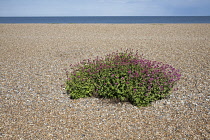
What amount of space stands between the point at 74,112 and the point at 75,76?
3.96 ft

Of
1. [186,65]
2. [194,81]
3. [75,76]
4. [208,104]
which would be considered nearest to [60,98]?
[75,76]

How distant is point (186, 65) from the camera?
9.15 m

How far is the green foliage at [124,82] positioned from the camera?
518 cm

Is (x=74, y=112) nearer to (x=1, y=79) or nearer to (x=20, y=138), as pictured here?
(x=20, y=138)

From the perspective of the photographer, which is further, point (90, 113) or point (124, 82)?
point (124, 82)

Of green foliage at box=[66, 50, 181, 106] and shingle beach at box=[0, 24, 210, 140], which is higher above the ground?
green foliage at box=[66, 50, 181, 106]

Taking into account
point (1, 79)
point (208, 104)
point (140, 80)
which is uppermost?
point (140, 80)

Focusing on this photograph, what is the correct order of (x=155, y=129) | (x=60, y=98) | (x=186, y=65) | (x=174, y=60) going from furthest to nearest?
(x=174, y=60) → (x=186, y=65) → (x=60, y=98) → (x=155, y=129)

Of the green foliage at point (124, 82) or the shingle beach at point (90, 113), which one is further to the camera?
the green foliage at point (124, 82)

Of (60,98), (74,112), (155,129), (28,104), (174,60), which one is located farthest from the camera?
(174,60)

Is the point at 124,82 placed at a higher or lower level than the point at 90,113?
higher

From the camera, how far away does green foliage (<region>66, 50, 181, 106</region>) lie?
204 inches

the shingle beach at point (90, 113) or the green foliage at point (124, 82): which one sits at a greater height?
the green foliage at point (124, 82)

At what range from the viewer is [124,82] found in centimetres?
523
